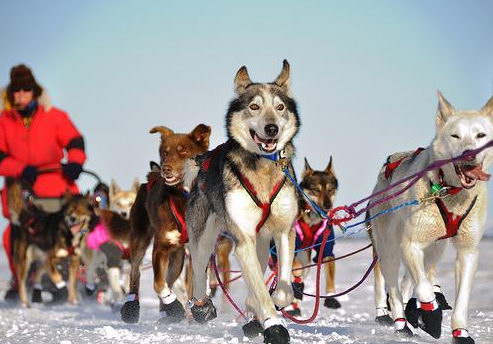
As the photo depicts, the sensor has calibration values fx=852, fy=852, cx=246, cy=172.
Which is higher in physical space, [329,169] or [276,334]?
[329,169]

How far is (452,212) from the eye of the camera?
488cm

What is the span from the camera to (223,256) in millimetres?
9078

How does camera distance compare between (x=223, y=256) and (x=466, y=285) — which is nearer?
(x=466, y=285)

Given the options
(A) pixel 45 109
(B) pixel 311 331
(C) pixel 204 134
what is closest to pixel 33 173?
(A) pixel 45 109

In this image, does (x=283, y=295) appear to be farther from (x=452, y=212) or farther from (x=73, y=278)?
(x=73, y=278)

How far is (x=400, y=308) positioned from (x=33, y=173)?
5.23 meters

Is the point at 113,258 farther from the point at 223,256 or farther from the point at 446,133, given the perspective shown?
the point at 446,133

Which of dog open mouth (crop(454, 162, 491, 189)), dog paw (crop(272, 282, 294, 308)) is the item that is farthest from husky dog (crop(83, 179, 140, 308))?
dog open mouth (crop(454, 162, 491, 189))

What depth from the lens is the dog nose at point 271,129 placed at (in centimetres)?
498

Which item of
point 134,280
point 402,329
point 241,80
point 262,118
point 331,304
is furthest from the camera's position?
point 331,304

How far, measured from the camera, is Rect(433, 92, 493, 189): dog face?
4.61 meters

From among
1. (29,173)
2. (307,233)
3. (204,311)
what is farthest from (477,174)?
(29,173)

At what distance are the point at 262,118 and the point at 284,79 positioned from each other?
1.81 feet

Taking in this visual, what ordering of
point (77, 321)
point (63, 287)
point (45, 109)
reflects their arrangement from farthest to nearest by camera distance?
1. point (63, 287)
2. point (45, 109)
3. point (77, 321)
